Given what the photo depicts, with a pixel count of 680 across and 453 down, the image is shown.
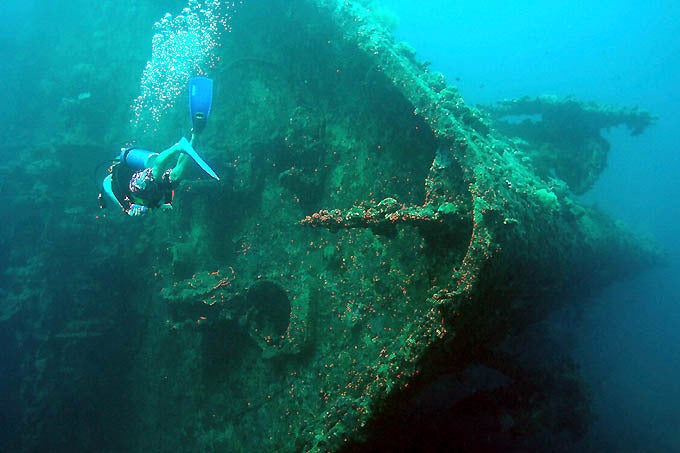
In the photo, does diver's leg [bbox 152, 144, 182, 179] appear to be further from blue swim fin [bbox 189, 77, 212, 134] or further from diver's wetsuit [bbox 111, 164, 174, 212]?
blue swim fin [bbox 189, 77, 212, 134]

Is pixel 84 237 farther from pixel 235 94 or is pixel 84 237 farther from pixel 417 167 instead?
pixel 417 167

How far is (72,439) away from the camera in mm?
6336

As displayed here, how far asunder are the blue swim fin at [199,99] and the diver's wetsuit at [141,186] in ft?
2.47

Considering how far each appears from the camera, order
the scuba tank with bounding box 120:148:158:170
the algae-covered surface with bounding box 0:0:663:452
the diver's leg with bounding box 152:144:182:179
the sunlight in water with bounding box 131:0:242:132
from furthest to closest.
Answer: the sunlight in water with bounding box 131:0:242:132 → the scuba tank with bounding box 120:148:158:170 → the diver's leg with bounding box 152:144:182:179 → the algae-covered surface with bounding box 0:0:663:452

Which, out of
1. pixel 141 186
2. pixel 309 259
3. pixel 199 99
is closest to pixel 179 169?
pixel 141 186

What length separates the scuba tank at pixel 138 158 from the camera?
15.2 feet

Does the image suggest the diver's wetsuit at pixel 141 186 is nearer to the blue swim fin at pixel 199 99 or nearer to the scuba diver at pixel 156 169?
the scuba diver at pixel 156 169

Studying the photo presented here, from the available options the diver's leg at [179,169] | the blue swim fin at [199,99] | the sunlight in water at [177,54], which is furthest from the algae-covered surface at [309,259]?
the diver's leg at [179,169]

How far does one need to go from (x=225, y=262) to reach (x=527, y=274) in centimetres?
419

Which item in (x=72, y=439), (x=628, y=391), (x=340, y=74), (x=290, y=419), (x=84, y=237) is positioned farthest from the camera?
(x=628, y=391)

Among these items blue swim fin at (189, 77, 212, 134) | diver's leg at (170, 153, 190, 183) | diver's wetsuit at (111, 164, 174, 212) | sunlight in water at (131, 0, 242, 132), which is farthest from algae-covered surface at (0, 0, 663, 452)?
diver's leg at (170, 153, 190, 183)

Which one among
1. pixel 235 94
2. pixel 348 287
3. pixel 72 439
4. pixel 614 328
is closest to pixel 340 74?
pixel 235 94

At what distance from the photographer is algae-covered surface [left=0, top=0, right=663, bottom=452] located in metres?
3.08

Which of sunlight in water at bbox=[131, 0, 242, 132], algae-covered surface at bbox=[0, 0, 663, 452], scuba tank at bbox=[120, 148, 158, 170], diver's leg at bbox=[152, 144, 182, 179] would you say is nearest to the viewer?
algae-covered surface at bbox=[0, 0, 663, 452]
